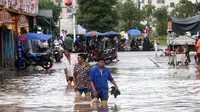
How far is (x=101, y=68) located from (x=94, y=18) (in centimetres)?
6490

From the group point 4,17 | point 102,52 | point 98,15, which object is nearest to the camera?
point 4,17

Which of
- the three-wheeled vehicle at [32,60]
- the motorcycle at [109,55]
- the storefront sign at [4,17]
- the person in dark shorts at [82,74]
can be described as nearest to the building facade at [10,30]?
the storefront sign at [4,17]

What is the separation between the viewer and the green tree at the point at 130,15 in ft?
314

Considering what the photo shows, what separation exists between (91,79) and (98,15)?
65.5 metres

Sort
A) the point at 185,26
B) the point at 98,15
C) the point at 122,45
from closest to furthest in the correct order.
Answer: the point at 185,26
the point at 122,45
the point at 98,15

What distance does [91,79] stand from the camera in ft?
46.5

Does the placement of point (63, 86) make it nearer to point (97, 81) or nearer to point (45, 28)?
point (97, 81)

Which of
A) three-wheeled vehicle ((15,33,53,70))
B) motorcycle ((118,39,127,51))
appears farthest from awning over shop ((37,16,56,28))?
three-wheeled vehicle ((15,33,53,70))

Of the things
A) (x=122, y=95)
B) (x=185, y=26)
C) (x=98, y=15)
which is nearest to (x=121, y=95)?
(x=122, y=95)

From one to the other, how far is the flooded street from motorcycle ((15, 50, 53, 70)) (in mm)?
5945

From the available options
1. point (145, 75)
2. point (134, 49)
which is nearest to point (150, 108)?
point (145, 75)

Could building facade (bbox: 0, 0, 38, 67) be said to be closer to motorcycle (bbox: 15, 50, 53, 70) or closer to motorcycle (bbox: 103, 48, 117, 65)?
motorcycle (bbox: 15, 50, 53, 70)

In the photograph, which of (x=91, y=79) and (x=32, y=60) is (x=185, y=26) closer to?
(x=32, y=60)

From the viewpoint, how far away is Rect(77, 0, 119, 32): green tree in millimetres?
78869
